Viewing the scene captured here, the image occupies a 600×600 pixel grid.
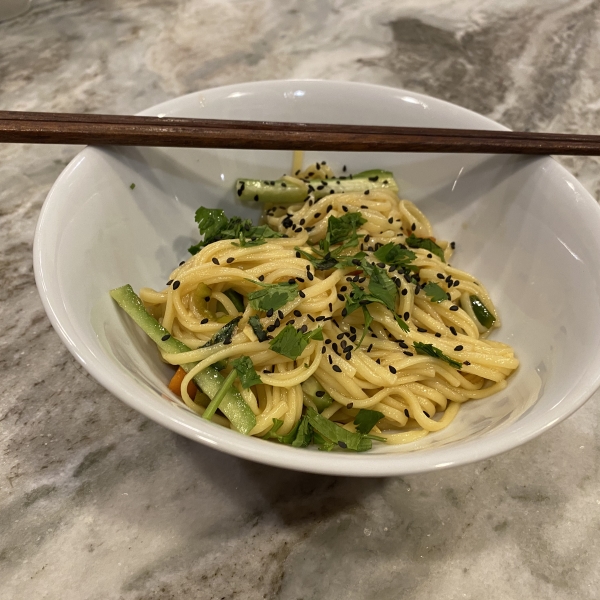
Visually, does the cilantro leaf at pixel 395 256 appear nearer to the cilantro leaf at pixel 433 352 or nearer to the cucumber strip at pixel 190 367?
the cilantro leaf at pixel 433 352

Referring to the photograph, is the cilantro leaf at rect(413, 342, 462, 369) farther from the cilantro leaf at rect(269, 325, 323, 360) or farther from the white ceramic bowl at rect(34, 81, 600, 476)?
the cilantro leaf at rect(269, 325, 323, 360)

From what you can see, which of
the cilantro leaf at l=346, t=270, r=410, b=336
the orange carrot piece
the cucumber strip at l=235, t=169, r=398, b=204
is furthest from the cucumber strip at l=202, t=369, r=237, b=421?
the cucumber strip at l=235, t=169, r=398, b=204

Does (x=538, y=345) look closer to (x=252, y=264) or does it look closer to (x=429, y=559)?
(x=429, y=559)

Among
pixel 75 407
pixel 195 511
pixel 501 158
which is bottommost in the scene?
pixel 195 511

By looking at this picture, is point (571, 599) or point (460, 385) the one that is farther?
point (460, 385)

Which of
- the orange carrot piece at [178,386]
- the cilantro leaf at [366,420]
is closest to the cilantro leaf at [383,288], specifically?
the cilantro leaf at [366,420]

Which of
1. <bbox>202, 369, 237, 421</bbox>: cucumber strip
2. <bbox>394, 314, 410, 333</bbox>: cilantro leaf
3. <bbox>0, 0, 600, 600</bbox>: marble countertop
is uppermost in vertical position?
<bbox>202, 369, 237, 421</bbox>: cucumber strip

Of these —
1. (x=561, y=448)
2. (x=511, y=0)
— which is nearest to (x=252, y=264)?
(x=561, y=448)
